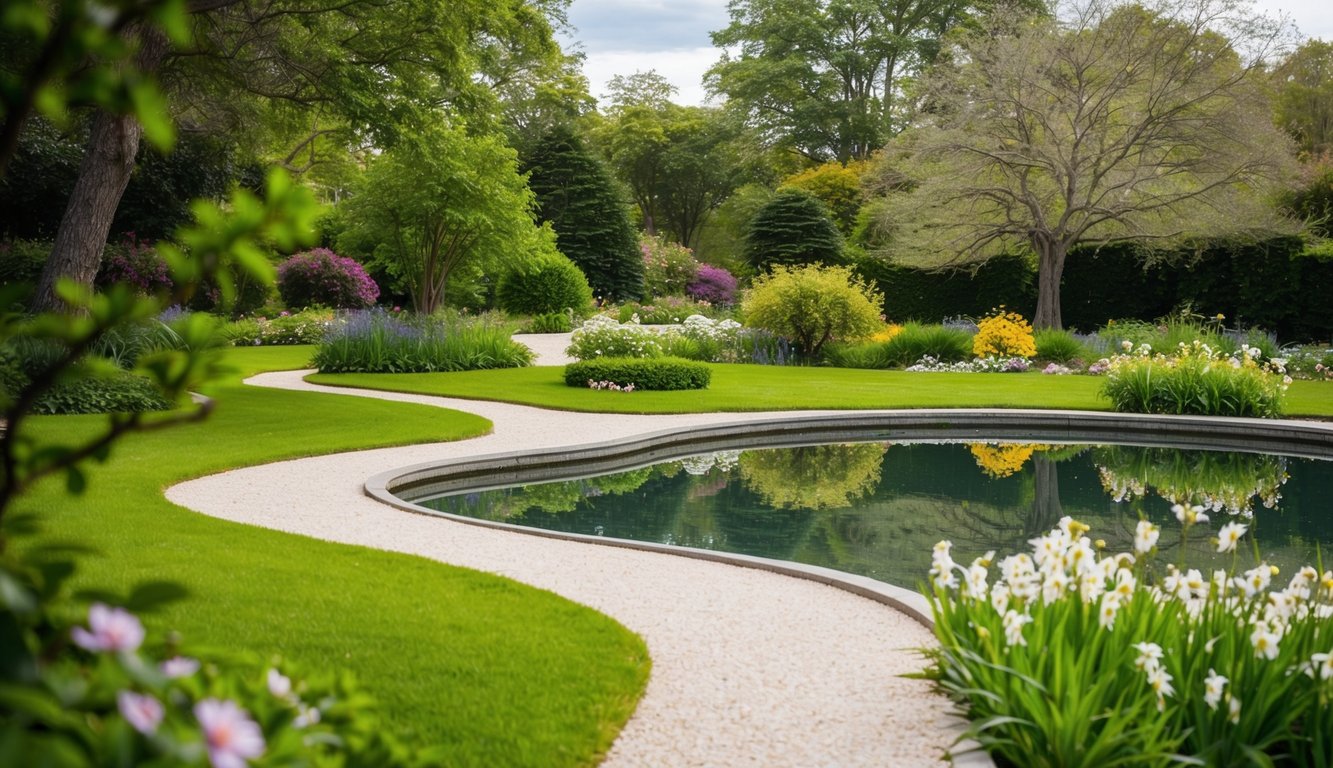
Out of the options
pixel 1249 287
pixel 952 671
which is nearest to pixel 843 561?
pixel 952 671

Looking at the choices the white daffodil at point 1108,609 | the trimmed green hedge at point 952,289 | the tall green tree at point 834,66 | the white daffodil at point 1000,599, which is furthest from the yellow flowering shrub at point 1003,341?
the tall green tree at point 834,66

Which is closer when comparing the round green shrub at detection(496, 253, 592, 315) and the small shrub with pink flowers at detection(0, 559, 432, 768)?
the small shrub with pink flowers at detection(0, 559, 432, 768)

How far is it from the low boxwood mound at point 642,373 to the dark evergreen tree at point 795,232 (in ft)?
49.2

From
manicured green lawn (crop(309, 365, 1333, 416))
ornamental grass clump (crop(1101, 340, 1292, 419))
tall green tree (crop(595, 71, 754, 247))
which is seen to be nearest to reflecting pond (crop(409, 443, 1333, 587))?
ornamental grass clump (crop(1101, 340, 1292, 419))

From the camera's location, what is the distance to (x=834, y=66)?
4097 centimetres

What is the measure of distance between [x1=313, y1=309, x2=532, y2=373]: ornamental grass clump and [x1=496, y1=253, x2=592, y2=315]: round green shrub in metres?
9.31

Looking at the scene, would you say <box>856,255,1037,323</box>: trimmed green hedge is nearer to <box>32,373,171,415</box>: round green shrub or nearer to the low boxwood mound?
the low boxwood mound

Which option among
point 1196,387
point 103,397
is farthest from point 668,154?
point 103,397

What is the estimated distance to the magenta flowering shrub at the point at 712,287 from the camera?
1373 inches

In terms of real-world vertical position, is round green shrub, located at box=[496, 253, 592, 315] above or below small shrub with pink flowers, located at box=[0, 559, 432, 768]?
above

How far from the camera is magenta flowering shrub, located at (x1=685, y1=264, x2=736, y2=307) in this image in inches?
1373

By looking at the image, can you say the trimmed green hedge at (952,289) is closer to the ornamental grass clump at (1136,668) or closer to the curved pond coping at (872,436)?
the curved pond coping at (872,436)

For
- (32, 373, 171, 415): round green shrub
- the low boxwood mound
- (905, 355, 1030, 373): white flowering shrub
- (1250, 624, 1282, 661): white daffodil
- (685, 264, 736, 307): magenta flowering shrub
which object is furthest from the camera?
(685, 264, 736, 307): magenta flowering shrub

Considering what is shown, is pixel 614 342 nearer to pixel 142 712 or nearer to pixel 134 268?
pixel 134 268
